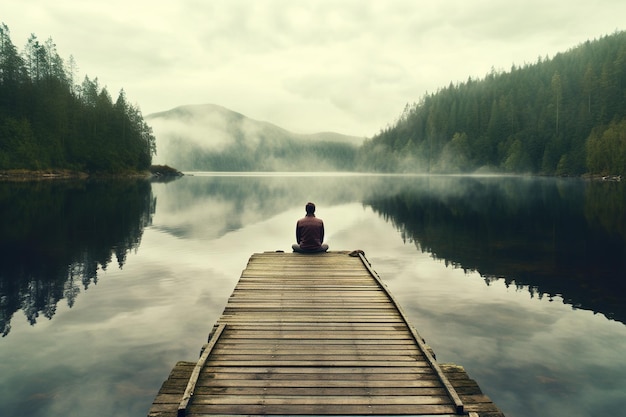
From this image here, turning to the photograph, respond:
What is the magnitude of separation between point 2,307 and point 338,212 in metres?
36.8

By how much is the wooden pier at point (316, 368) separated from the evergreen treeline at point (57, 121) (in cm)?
10077

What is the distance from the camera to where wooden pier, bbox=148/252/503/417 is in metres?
6.60

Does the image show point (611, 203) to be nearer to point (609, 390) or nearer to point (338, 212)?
point (338, 212)

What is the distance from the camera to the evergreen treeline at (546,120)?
133m

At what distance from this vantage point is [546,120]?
158 m

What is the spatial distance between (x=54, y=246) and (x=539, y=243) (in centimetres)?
3015

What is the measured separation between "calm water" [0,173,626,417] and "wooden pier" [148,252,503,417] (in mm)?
1877

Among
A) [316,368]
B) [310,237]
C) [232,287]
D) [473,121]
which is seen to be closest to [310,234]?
[310,237]

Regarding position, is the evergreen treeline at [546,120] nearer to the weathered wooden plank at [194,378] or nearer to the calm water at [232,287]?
the calm water at [232,287]

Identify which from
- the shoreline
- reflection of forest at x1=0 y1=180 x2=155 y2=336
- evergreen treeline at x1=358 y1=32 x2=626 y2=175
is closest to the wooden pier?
reflection of forest at x1=0 y1=180 x2=155 y2=336

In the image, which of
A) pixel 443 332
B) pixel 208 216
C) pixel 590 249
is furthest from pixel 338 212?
pixel 443 332

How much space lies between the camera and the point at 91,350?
1127 cm

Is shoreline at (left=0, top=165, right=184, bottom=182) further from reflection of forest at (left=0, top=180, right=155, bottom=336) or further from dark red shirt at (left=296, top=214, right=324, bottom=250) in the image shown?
dark red shirt at (left=296, top=214, right=324, bottom=250)

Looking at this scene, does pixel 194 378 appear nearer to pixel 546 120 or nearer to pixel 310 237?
pixel 310 237
